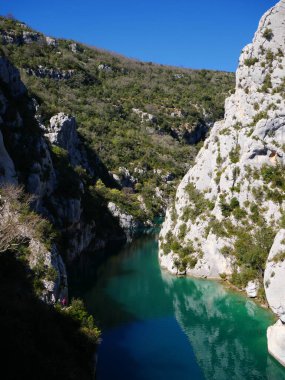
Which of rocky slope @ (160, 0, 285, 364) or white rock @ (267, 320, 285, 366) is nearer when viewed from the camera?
white rock @ (267, 320, 285, 366)

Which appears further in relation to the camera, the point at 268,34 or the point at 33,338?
the point at 268,34

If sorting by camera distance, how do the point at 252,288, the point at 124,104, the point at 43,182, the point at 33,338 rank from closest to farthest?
the point at 33,338 → the point at 252,288 → the point at 43,182 → the point at 124,104

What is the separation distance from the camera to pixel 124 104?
12750cm

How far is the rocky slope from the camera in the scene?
42.2m

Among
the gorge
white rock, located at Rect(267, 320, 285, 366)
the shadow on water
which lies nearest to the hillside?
the gorge

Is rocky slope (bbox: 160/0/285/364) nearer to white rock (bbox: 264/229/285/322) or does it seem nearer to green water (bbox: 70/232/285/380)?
white rock (bbox: 264/229/285/322)

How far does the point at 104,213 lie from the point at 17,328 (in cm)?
5997

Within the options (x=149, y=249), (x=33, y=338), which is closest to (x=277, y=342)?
(x=33, y=338)

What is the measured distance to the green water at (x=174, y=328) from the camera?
2589 cm

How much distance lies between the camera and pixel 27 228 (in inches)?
1180

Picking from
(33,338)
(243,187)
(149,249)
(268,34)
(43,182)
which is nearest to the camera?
(33,338)

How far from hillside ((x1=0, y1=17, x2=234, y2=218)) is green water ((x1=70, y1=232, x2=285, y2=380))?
4412 cm

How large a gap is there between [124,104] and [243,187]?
88094mm

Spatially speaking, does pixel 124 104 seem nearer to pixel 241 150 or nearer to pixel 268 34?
pixel 268 34
